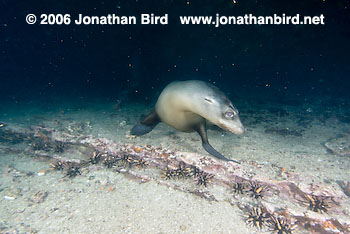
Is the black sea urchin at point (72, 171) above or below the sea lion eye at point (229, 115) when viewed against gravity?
below

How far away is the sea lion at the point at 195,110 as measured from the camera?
135 inches

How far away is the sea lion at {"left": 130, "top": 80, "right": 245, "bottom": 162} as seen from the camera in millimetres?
3422

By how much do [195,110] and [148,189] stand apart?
206 cm

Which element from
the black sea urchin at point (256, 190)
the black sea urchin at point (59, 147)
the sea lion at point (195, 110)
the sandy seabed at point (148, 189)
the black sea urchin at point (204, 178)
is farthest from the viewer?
the black sea urchin at point (59, 147)

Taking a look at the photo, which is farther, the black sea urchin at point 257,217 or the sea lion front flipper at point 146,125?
the sea lion front flipper at point 146,125

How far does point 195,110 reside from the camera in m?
3.95

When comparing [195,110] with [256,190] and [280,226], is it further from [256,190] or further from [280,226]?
[280,226]

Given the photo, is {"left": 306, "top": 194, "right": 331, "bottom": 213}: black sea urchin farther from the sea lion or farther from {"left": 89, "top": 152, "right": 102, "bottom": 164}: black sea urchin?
{"left": 89, "top": 152, "right": 102, "bottom": 164}: black sea urchin

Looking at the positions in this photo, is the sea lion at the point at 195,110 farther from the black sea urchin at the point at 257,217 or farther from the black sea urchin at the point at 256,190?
the black sea urchin at the point at 257,217

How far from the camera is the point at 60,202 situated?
4.05 metres

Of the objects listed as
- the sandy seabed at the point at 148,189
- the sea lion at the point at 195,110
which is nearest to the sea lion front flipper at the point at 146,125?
the sea lion at the point at 195,110

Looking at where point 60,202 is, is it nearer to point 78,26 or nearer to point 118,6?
point 118,6

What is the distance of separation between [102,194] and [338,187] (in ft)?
15.9

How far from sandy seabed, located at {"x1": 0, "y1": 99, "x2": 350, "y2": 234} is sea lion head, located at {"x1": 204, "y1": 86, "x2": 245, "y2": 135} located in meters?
1.44
